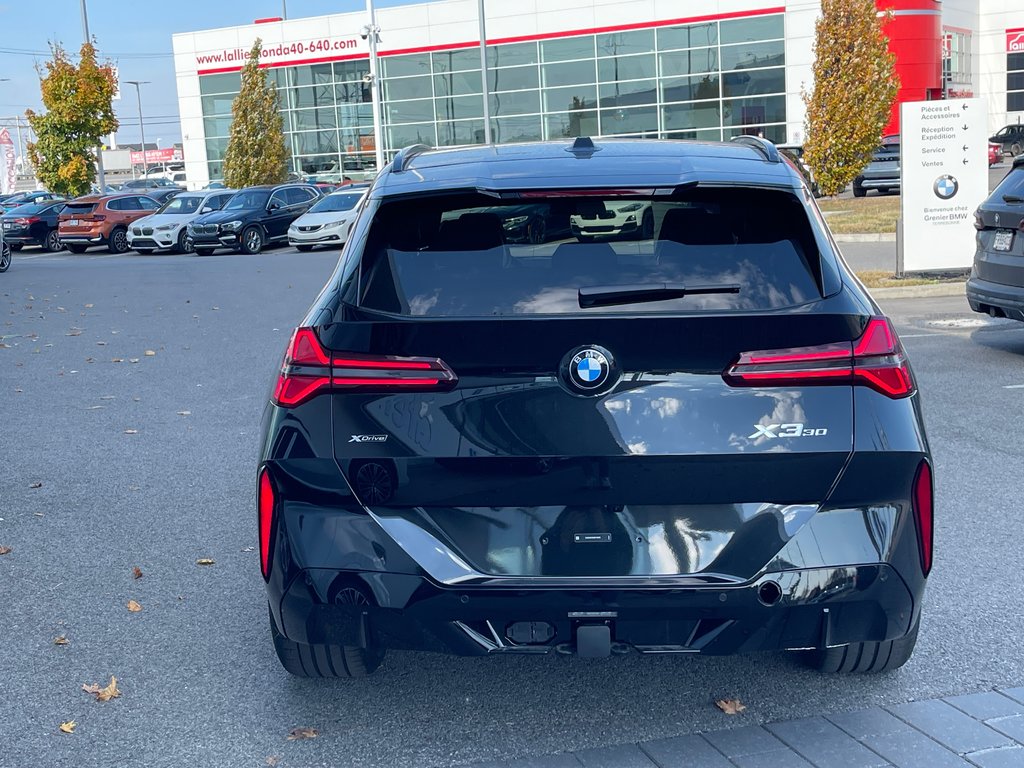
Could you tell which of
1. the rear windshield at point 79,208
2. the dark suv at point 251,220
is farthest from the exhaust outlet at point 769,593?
the rear windshield at point 79,208

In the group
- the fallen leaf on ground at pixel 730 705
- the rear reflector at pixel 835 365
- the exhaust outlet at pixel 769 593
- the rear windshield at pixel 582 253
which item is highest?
the rear windshield at pixel 582 253

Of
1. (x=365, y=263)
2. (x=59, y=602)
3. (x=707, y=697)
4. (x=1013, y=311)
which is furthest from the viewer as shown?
(x=1013, y=311)

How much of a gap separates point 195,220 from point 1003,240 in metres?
25.0

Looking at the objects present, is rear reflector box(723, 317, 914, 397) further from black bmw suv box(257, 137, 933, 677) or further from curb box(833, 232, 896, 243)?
curb box(833, 232, 896, 243)

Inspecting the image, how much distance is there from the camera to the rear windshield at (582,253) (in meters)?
3.39

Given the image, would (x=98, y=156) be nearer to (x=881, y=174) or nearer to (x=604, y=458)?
(x=881, y=174)

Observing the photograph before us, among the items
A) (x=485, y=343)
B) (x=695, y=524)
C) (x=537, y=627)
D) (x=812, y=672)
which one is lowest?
(x=812, y=672)

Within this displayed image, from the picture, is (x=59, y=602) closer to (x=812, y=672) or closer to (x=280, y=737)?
(x=280, y=737)

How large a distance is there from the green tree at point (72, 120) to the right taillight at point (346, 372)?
148 feet

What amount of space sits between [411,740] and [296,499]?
3.00 ft

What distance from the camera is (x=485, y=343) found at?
3303mm

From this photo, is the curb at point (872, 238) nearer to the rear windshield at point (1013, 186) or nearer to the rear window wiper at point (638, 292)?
the rear windshield at point (1013, 186)

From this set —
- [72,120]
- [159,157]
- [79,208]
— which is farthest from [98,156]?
[159,157]

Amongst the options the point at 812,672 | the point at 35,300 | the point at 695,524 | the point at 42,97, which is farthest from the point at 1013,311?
the point at 42,97
